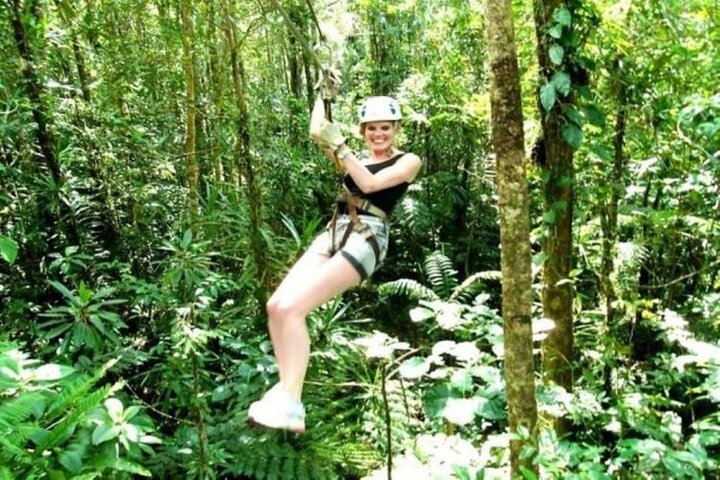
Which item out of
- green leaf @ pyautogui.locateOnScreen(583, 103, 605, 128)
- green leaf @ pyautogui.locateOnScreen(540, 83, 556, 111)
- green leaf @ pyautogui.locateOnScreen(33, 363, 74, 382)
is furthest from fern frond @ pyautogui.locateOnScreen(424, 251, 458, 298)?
green leaf @ pyautogui.locateOnScreen(33, 363, 74, 382)

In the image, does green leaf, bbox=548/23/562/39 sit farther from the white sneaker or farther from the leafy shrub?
the leafy shrub

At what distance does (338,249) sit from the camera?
9.24 ft

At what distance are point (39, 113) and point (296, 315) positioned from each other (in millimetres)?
3569

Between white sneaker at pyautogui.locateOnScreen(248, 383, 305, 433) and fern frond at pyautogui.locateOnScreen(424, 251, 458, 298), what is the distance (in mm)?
4371

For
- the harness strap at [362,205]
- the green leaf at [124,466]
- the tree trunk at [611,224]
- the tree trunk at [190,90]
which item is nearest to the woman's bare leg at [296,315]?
the harness strap at [362,205]

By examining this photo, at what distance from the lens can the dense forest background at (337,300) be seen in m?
2.94

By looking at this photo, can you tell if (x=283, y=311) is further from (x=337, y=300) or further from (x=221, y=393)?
(x=337, y=300)

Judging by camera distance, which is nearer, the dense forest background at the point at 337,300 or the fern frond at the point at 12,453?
the fern frond at the point at 12,453

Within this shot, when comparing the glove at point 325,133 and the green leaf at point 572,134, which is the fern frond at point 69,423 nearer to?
the glove at point 325,133

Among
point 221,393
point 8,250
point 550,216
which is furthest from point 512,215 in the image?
point 221,393

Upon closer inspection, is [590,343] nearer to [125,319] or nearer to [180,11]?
[125,319]

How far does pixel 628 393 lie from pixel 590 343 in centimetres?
51

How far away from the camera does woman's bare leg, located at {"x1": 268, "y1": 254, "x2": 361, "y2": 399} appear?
260cm

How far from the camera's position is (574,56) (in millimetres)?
3199
